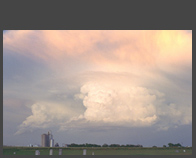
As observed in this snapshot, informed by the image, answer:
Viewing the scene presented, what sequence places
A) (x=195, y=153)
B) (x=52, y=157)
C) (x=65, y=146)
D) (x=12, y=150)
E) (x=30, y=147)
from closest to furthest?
(x=52, y=157)
(x=195, y=153)
(x=12, y=150)
(x=30, y=147)
(x=65, y=146)

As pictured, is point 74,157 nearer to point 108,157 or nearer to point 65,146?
point 108,157

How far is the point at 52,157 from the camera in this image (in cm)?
7881

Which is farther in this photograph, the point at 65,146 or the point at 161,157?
the point at 65,146

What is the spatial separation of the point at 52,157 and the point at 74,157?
210 inches

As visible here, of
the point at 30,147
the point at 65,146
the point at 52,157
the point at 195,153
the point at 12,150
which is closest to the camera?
the point at 52,157

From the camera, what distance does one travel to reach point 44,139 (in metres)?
118

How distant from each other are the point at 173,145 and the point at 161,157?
2740 cm

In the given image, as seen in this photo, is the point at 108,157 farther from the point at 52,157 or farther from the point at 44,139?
the point at 44,139

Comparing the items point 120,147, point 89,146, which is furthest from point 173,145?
point 89,146

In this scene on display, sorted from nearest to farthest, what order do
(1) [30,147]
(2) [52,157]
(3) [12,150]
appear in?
(2) [52,157], (3) [12,150], (1) [30,147]

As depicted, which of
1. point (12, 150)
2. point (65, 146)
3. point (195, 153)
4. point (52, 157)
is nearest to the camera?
point (52, 157)

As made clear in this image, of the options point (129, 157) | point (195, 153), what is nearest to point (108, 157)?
point (129, 157)

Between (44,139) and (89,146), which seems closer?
(89,146)

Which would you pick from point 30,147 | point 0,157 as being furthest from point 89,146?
point 0,157
